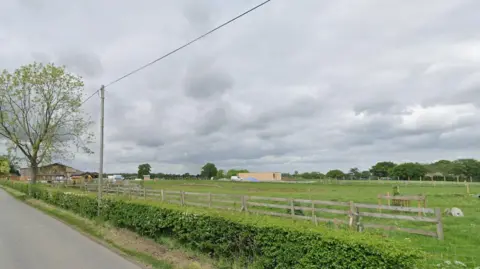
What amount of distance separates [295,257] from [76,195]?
1789 cm

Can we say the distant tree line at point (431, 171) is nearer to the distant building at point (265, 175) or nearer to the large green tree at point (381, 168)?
the large green tree at point (381, 168)

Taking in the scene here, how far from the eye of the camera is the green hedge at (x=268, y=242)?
458 cm

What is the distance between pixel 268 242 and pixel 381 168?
142m

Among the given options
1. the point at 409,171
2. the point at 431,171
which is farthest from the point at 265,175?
the point at 431,171

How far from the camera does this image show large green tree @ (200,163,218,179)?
140 m

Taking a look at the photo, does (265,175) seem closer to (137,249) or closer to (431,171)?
(431,171)

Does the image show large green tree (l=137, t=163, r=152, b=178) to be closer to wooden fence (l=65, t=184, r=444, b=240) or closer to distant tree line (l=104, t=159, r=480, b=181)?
distant tree line (l=104, t=159, r=480, b=181)

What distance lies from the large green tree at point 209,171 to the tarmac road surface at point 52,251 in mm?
125550

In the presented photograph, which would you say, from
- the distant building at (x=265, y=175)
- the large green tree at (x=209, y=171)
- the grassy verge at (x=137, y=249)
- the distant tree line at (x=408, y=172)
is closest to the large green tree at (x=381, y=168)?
the distant tree line at (x=408, y=172)

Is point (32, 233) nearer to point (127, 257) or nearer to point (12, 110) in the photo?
point (127, 257)

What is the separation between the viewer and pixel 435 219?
9273 millimetres

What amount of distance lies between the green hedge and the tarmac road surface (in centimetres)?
147

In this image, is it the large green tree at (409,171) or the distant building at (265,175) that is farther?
the distant building at (265,175)

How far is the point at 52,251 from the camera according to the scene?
9625 mm
